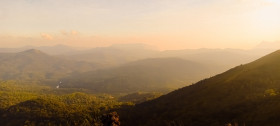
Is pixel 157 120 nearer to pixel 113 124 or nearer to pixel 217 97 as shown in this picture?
pixel 217 97

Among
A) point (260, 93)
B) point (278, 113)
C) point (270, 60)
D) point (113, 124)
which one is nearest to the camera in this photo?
point (113, 124)

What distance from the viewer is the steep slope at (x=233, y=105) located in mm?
120250

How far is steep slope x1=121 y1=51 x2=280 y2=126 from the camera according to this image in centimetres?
12025

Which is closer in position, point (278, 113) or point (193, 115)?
point (278, 113)

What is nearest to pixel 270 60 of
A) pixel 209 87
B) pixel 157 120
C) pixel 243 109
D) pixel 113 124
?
pixel 209 87

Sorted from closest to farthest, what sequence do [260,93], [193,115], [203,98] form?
Answer: [260,93] < [193,115] < [203,98]

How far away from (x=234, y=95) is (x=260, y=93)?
16638mm

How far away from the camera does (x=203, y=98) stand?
18038 cm

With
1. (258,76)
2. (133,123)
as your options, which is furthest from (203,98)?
(133,123)

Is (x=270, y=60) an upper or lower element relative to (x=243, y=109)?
upper

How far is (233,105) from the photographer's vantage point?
144125mm

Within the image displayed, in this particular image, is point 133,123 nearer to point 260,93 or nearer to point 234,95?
point 234,95

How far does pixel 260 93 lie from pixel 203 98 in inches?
1676

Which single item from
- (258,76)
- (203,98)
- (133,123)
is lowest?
(133,123)
